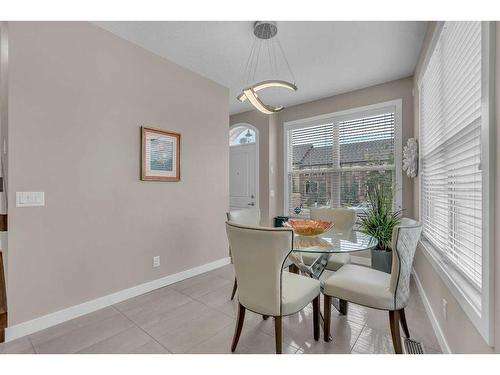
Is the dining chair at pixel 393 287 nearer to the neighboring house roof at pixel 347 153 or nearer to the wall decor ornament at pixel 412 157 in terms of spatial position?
the wall decor ornament at pixel 412 157

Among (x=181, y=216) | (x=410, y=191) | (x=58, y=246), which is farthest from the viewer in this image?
(x=410, y=191)

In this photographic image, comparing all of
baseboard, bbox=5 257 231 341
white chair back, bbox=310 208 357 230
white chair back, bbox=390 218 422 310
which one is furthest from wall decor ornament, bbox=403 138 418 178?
baseboard, bbox=5 257 231 341

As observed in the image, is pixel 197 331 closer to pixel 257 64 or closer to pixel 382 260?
pixel 382 260

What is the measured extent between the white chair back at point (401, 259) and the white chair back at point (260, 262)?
71 cm

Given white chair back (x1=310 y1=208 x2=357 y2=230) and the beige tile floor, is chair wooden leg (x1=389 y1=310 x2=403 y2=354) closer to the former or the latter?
the beige tile floor

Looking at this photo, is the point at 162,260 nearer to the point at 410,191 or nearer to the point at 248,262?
the point at 248,262

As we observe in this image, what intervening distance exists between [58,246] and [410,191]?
406cm

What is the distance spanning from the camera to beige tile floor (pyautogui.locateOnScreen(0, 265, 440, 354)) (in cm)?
178

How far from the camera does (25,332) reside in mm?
1936

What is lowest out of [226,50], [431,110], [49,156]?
[49,156]

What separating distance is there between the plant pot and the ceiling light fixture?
2.07 meters
